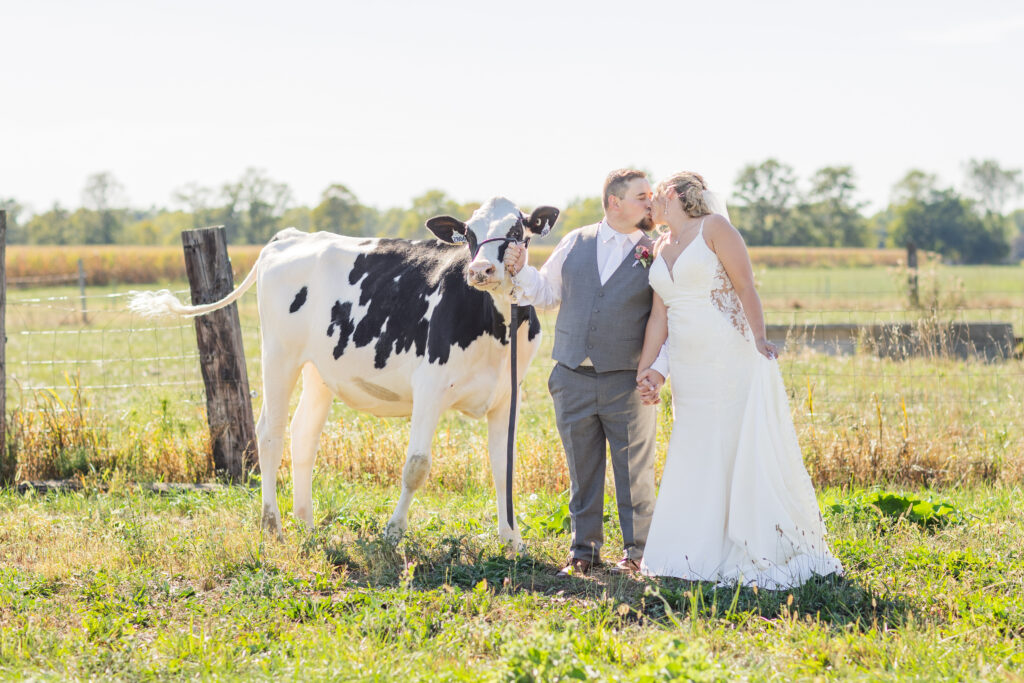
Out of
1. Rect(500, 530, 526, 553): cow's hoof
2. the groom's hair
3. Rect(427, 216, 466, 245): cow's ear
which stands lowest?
Rect(500, 530, 526, 553): cow's hoof

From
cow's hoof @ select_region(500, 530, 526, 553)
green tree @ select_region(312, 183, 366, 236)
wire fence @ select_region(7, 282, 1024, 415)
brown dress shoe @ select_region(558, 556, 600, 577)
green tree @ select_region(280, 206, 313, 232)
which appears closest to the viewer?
brown dress shoe @ select_region(558, 556, 600, 577)

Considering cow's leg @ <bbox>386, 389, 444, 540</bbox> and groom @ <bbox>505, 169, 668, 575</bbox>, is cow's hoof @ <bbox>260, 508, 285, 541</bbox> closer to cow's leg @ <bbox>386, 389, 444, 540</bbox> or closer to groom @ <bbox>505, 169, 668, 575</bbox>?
cow's leg @ <bbox>386, 389, 444, 540</bbox>

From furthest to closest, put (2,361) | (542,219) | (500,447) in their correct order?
(2,361), (500,447), (542,219)

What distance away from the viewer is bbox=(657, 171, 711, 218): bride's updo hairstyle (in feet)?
17.5

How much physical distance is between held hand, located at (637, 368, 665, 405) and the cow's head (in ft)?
3.23

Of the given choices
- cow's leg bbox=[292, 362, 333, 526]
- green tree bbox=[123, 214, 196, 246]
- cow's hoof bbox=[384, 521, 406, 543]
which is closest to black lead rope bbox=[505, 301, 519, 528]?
cow's hoof bbox=[384, 521, 406, 543]

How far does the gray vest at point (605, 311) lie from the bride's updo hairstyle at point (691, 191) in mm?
359

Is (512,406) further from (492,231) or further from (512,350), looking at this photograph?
(492,231)

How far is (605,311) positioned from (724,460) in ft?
3.57

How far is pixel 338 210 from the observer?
2452 inches

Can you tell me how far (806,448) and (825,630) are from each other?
3466mm

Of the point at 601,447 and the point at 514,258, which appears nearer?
the point at 514,258

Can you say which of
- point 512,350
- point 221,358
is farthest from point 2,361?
point 512,350

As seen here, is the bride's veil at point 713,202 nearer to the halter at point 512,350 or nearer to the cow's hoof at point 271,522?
the halter at point 512,350
